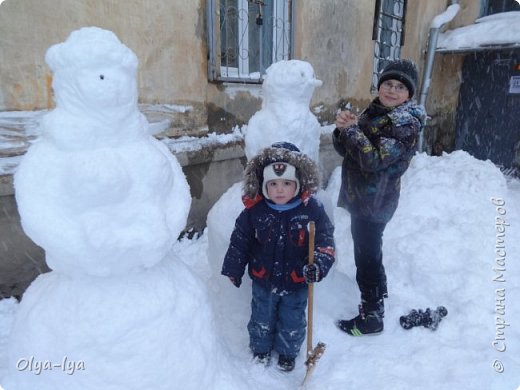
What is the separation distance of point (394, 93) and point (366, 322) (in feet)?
4.96

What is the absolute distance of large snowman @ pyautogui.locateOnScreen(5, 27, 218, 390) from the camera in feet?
4.35

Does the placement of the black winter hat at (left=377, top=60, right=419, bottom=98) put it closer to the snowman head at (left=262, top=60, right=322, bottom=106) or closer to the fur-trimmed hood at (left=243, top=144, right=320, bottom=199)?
the snowman head at (left=262, top=60, right=322, bottom=106)

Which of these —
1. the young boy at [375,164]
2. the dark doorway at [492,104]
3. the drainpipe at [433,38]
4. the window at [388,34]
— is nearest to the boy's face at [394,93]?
the young boy at [375,164]

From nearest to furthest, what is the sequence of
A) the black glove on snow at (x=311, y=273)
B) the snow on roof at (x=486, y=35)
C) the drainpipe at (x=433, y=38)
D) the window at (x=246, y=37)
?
the black glove on snow at (x=311, y=273) → the window at (x=246, y=37) → the snow on roof at (x=486, y=35) → the drainpipe at (x=433, y=38)

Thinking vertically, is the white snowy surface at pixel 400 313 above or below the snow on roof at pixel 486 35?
below

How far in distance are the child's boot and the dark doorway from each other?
6.63 meters

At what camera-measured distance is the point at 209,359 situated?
1688mm

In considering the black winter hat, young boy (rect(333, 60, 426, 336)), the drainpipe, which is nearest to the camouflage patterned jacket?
young boy (rect(333, 60, 426, 336))

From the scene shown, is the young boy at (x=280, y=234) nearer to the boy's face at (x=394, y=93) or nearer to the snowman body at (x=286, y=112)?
the snowman body at (x=286, y=112)

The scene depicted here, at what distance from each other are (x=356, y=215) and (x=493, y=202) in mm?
2851

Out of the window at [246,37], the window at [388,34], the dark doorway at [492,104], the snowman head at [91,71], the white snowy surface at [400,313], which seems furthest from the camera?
the dark doorway at [492,104]

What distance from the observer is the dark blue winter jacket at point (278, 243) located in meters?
2.10

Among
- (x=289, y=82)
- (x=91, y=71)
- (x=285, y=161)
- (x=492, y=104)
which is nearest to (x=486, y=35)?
(x=492, y=104)

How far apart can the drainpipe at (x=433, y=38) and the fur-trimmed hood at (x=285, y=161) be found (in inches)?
229
